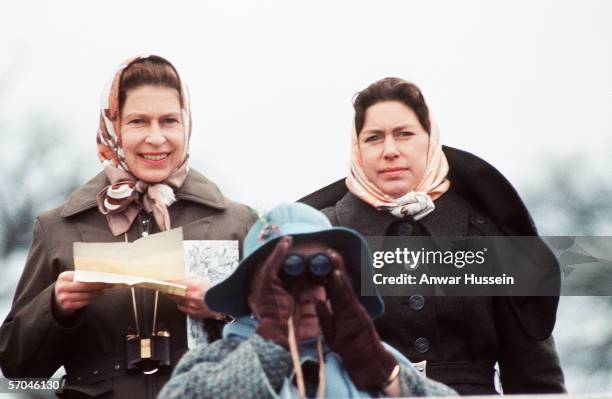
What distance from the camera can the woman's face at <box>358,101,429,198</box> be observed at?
462cm

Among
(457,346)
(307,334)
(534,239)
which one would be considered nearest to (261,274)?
(307,334)

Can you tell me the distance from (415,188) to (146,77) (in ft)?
3.03

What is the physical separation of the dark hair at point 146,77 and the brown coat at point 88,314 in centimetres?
32

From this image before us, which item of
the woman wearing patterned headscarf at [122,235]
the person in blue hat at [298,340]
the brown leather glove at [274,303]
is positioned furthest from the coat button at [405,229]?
the brown leather glove at [274,303]

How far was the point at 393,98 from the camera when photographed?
471cm

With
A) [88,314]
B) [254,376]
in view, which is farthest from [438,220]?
[254,376]

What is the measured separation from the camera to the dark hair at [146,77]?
4562 mm

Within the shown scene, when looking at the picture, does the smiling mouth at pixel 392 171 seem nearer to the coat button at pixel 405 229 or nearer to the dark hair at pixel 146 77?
the coat button at pixel 405 229

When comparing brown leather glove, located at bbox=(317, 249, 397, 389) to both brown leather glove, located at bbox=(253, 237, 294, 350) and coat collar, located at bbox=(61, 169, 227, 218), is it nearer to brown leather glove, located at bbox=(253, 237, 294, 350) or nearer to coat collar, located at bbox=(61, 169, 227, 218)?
brown leather glove, located at bbox=(253, 237, 294, 350)

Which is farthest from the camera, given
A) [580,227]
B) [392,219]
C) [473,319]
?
[580,227]

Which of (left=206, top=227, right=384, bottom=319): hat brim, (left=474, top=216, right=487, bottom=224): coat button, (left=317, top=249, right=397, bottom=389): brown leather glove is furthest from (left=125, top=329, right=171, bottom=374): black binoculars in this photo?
(left=474, top=216, right=487, bottom=224): coat button

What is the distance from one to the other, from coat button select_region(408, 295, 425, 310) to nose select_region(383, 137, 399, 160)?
1.51 feet

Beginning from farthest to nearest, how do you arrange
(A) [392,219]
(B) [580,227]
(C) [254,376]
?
(B) [580,227] < (A) [392,219] < (C) [254,376]

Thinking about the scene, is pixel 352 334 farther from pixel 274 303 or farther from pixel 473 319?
pixel 473 319
